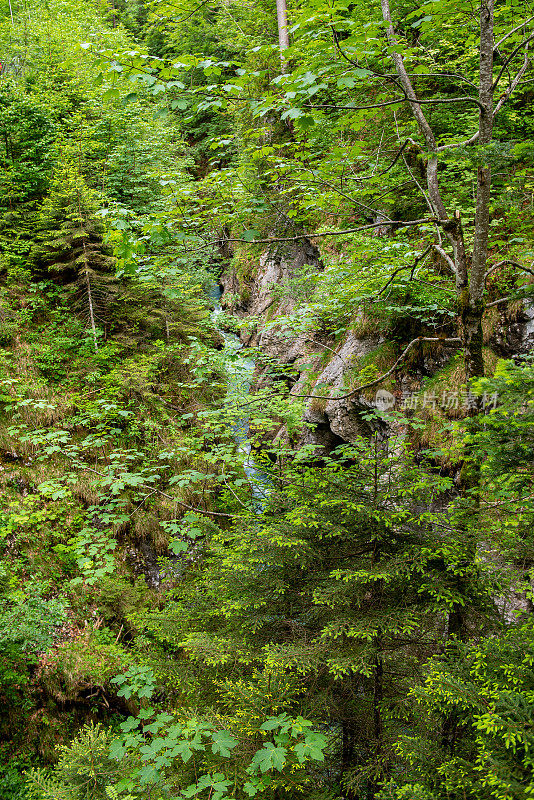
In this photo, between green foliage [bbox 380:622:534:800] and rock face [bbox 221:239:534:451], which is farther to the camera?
rock face [bbox 221:239:534:451]

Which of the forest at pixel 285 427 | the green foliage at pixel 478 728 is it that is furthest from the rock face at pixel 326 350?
the green foliage at pixel 478 728

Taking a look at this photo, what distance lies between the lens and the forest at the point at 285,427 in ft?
7.55

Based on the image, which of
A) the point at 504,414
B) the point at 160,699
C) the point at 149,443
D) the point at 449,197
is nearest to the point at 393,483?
the point at 504,414

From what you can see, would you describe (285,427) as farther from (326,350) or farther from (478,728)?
(478,728)

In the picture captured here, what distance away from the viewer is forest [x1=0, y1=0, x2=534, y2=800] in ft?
7.55

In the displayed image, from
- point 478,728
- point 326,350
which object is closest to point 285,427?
point 326,350

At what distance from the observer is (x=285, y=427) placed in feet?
21.9

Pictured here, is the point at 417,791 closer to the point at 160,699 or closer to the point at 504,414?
the point at 504,414

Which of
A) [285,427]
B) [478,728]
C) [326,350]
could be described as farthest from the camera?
[326,350]

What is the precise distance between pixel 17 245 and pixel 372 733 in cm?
1005

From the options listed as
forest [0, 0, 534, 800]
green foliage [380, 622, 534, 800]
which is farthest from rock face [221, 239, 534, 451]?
green foliage [380, 622, 534, 800]

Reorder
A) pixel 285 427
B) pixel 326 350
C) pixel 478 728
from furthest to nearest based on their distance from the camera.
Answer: pixel 326 350, pixel 285 427, pixel 478 728

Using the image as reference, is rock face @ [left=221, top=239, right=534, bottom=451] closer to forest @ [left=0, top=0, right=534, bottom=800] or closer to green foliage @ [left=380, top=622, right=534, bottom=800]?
forest @ [left=0, top=0, right=534, bottom=800]

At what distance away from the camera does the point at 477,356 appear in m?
2.78
